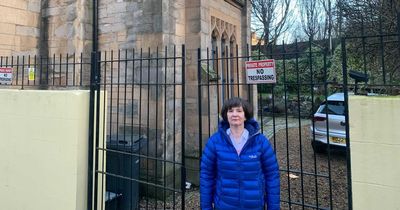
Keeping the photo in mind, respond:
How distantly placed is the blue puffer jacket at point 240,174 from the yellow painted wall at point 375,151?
0.69 m

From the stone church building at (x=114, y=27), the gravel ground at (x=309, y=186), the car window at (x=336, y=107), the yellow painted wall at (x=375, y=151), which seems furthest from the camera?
the car window at (x=336, y=107)

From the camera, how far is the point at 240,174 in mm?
2549

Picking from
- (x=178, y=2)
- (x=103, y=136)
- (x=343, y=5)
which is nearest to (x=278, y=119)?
(x=343, y=5)

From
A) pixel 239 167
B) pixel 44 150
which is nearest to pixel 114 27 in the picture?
pixel 44 150

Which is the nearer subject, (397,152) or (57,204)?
(397,152)

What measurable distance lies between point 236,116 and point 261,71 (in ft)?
2.46

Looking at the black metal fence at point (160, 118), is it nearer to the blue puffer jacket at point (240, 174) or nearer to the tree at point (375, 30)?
the tree at point (375, 30)

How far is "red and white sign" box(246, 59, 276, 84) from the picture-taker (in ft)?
10.1

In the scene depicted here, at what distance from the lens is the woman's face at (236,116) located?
265 cm

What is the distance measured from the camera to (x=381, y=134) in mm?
2514

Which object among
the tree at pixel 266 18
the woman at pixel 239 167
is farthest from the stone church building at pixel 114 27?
the tree at pixel 266 18

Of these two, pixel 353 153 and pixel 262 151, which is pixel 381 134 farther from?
pixel 262 151

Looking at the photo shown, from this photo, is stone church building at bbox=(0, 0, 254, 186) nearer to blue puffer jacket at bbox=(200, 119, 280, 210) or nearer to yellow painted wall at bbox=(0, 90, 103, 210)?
yellow painted wall at bbox=(0, 90, 103, 210)

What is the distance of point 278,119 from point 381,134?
16513mm
